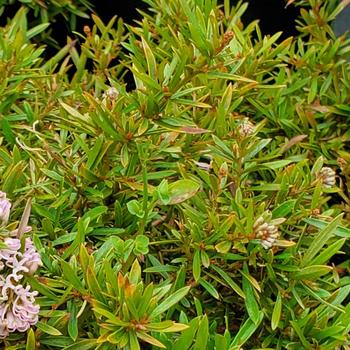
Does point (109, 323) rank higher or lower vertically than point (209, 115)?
lower

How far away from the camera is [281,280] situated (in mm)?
1266

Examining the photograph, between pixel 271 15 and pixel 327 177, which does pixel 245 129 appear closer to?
pixel 327 177

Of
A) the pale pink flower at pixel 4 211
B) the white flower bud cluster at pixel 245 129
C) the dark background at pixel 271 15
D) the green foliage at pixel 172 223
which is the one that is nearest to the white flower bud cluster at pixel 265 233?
the green foliage at pixel 172 223

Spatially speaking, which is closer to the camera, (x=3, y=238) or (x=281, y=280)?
(x=3, y=238)

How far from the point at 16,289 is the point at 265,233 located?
0.42 metres

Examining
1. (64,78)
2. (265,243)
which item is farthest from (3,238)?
(64,78)

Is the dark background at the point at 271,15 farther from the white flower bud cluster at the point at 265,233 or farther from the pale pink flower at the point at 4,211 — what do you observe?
the pale pink flower at the point at 4,211

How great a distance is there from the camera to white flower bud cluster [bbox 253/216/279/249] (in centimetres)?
118

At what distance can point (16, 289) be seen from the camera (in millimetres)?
992

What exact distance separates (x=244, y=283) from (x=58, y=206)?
13.9 inches

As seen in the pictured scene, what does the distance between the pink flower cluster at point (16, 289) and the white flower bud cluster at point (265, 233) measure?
Answer: 0.37 metres

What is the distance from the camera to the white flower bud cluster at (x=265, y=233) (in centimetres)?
118

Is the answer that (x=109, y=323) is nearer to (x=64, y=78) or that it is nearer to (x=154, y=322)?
(x=154, y=322)

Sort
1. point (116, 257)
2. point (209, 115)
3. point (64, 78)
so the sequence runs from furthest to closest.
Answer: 1. point (64, 78)
2. point (209, 115)
3. point (116, 257)
